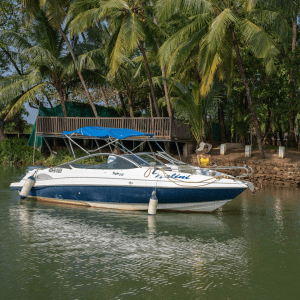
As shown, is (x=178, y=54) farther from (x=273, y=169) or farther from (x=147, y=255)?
(x=147, y=255)

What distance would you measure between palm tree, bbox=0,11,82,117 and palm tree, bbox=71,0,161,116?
11.8 feet

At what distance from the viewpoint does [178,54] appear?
68.2 feet

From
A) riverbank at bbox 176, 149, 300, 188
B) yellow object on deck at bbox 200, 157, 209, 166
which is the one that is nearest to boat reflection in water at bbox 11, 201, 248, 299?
yellow object on deck at bbox 200, 157, 209, 166

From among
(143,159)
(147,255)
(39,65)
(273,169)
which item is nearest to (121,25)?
(39,65)

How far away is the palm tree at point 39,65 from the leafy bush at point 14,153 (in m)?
3.95

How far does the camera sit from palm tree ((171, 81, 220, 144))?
2316cm

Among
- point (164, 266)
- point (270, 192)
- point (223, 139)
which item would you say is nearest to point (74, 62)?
point (223, 139)

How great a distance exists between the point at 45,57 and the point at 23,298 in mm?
21164

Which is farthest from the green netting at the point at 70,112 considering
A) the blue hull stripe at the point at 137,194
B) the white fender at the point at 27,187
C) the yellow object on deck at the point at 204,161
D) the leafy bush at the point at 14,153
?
the yellow object on deck at the point at 204,161

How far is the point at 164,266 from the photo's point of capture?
682 cm

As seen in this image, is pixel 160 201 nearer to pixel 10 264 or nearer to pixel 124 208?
pixel 124 208

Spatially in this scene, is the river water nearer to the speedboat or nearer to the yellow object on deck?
the speedboat

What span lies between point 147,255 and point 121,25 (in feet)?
52.5

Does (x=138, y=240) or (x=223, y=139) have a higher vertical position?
(x=223, y=139)
